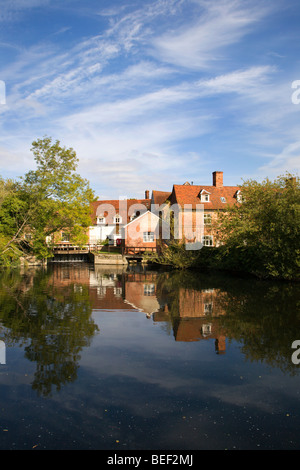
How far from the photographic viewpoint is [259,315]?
14.2 m

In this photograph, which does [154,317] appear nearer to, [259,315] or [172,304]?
[172,304]

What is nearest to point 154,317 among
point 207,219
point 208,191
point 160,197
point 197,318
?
point 197,318

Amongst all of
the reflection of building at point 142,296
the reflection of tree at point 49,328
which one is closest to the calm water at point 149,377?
the reflection of tree at point 49,328

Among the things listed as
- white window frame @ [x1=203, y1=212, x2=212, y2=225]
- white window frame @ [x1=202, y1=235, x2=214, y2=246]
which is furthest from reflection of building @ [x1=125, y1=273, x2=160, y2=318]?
white window frame @ [x1=202, y1=235, x2=214, y2=246]

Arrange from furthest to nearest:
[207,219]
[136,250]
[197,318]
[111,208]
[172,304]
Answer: [111,208] → [136,250] → [207,219] → [172,304] → [197,318]

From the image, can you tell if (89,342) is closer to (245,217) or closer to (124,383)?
(124,383)

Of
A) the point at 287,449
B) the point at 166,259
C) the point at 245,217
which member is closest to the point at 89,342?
the point at 287,449

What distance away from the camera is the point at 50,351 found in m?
9.72

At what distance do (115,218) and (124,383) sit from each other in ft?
Result: 179

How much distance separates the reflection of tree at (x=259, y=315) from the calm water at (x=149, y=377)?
0.06 metres

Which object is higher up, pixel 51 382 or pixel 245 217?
pixel 245 217

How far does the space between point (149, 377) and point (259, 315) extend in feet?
24.6

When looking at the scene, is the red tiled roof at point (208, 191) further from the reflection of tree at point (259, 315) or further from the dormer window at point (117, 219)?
the reflection of tree at point (259, 315)

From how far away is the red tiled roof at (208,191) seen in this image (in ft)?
144
